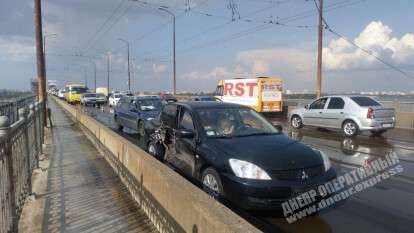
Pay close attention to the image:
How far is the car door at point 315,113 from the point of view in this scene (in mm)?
15742

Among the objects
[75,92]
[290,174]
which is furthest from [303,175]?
[75,92]

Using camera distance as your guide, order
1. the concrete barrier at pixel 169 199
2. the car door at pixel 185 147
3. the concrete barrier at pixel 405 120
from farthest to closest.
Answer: the concrete barrier at pixel 405 120 → the car door at pixel 185 147 → the concrete barrier at pixel 169 199

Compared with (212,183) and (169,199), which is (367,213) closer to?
(212,183)

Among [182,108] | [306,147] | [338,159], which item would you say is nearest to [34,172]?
[182,108]

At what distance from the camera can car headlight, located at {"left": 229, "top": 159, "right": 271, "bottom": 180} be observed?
4730mm

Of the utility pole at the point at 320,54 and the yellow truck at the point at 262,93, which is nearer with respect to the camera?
the utility pole at the point at 320,54

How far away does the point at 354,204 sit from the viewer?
5586 mm

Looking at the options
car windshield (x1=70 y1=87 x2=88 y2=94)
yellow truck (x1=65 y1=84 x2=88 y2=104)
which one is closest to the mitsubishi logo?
yellow truck (x1=65 y1=84 x2=88 y2=104)

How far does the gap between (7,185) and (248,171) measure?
9.53 ft

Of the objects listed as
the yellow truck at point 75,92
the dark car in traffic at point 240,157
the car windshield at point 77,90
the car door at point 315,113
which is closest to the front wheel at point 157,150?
the dark car in traffic at point 240,157

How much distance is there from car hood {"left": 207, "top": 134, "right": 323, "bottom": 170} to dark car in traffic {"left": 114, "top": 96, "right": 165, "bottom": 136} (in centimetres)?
860

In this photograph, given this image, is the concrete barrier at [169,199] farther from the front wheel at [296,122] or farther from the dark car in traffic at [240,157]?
the front wheel at [296,122]

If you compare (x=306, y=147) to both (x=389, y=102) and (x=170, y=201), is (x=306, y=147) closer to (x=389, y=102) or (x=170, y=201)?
(x=170, y=201)

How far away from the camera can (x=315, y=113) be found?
16.0m
